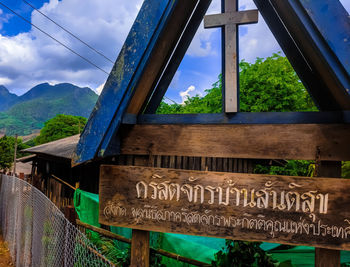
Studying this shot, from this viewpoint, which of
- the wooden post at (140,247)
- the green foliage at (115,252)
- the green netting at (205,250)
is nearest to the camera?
the wooden post at (140,247)

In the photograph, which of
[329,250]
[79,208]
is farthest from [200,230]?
[79,208]

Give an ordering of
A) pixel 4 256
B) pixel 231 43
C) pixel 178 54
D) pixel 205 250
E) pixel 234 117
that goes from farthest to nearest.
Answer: pixel 4 256
pixel 205 250
pixel 178 54
pixel 234 117
pixel 231 43

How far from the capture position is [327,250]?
6.01 feet

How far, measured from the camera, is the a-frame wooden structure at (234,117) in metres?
1.57

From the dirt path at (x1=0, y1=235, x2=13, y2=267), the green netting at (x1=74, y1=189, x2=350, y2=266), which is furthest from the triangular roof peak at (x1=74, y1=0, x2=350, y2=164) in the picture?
the dirt path at (x1=0, y1=235, x2=13, y2=267)

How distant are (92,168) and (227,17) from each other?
849 cm

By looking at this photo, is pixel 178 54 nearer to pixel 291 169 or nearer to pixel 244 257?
pixel 244 257

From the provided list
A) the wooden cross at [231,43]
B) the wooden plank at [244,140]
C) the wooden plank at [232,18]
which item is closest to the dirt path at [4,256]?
the wooden plank at [244,140]

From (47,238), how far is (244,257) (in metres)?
2.49

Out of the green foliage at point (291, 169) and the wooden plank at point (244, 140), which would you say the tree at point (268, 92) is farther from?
the wooden plank at point (244, 140)

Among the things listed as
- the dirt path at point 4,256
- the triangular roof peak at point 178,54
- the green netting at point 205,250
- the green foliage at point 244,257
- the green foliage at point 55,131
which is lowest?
the dirt path at point 4,256

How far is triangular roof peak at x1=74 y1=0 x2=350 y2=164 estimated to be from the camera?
5.05ft

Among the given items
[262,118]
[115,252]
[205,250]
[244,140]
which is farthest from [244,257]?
[115,252]

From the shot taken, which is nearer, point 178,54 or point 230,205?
point 230,205
